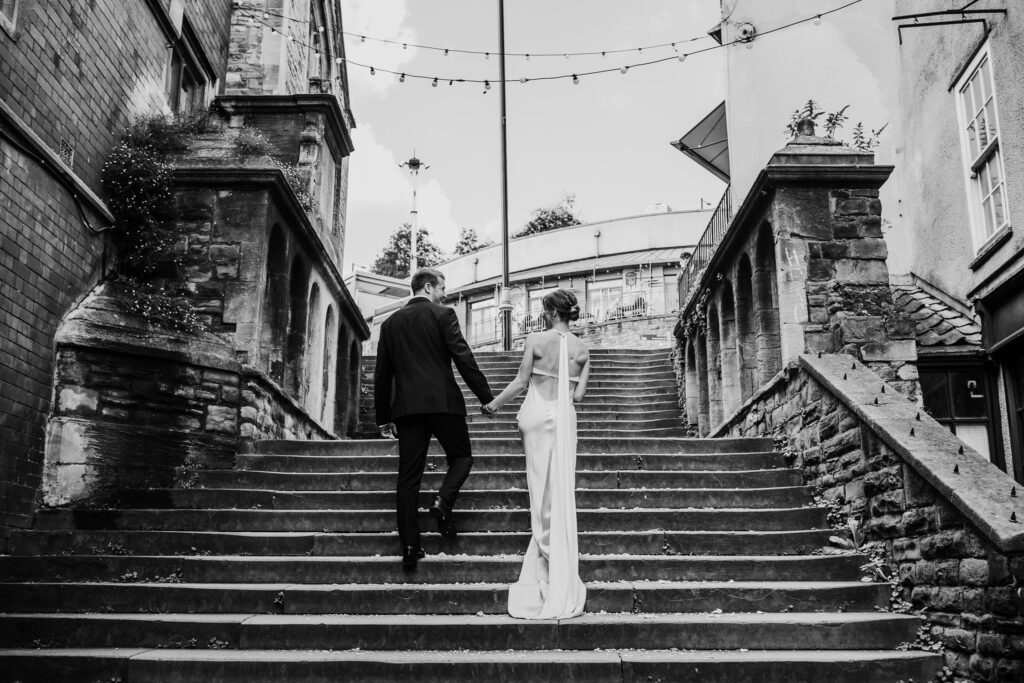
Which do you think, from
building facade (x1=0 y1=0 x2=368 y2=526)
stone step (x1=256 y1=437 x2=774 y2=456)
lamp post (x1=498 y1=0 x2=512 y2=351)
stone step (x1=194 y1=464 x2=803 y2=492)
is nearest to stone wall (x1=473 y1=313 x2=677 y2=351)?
lamp post (x1=498 y1=0 x2=512 y2=351)

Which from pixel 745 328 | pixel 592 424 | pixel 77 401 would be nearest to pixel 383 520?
pixel 77 401

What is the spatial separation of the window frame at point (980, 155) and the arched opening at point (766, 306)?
265 centimetres

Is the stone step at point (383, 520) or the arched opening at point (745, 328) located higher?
the arched opening at point (745, 328)

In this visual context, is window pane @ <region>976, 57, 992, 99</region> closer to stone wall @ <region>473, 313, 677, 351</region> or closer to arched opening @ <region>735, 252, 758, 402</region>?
arched opening @ <region>735, 252, 758, 402</region>

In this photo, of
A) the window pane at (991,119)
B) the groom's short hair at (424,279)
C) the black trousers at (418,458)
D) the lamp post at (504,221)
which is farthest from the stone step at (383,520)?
the lamp post at (504,221)

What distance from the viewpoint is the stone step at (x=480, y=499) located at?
6.75 meters

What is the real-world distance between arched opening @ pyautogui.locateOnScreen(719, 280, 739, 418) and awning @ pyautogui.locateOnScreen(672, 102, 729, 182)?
7.45m

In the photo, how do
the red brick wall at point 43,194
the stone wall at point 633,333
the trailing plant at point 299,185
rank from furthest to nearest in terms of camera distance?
the stone wall at point 633,333
the trailing plant at point 299,185
the red brick wall at point 43,194

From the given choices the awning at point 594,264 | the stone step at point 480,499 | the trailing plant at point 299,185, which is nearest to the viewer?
the stone step at point 480,499

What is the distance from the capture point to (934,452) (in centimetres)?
518

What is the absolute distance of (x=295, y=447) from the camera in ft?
27.3

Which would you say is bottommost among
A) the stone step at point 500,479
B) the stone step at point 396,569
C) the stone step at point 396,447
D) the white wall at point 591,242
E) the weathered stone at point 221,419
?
the stone step at point 396,569

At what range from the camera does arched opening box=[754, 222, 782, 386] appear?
9039 millimetres

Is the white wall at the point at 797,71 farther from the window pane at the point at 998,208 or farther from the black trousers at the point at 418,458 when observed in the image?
the black trousers at the point at 418,458
